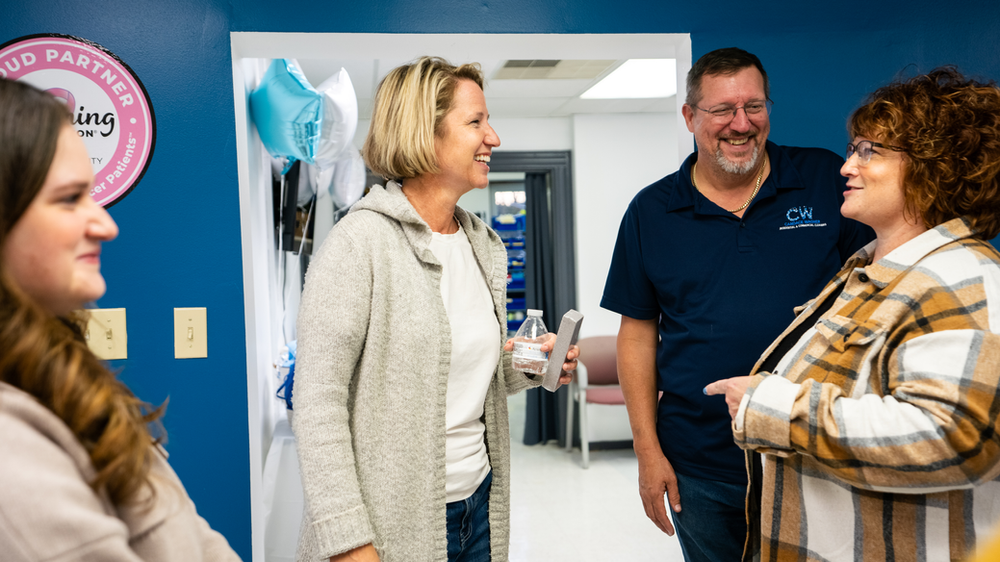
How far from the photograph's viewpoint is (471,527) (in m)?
1.44

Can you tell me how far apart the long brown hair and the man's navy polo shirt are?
4.39 ft

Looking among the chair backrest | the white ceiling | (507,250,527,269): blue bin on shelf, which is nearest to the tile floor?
the chair backrest

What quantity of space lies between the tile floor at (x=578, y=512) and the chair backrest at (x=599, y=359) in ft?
2.17

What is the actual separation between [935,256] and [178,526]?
3.97ft

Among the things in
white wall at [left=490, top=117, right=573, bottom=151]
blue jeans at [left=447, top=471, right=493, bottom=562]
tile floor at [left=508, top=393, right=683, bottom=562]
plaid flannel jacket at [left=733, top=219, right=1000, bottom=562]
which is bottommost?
tile floor at [left=508, top=393, right=683, bottom=562]

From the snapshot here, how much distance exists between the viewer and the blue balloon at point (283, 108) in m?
2.54

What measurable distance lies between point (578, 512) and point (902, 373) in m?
3.53

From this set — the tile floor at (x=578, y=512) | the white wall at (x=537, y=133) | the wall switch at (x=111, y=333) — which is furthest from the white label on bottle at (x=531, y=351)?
the white wall at (x=537, y=133)

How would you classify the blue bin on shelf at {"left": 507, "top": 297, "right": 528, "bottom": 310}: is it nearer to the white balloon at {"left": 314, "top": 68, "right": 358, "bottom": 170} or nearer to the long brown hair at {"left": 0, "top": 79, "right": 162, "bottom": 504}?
the white balloon at {"left": 314, "top": 68, "right": 358, "bottom": 170}

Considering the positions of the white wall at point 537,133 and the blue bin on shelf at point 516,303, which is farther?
the blue bin on shelf at point 516,303

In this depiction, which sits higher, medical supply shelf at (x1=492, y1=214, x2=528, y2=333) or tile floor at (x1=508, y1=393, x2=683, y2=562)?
medical supply shelf at (x1=492, y1=214, x2=528, y2=333)

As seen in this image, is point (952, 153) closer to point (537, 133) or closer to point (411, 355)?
point (411, 355)

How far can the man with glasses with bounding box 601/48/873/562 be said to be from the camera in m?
1.67

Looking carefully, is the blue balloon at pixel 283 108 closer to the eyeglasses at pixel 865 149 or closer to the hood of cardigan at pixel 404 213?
the hood of cardigan at pixel 404 213
